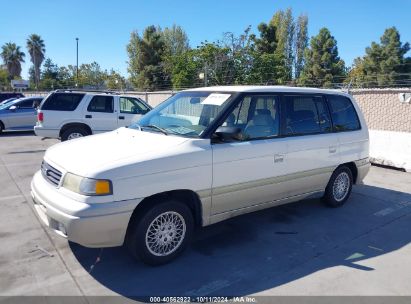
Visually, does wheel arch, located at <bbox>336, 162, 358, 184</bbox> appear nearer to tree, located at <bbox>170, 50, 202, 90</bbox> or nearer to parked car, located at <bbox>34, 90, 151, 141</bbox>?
parked car, located at <bbox>34, 90, 151, 141</bbox>

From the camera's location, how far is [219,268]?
12.6 ft

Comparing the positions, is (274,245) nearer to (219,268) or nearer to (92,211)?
(219,268)

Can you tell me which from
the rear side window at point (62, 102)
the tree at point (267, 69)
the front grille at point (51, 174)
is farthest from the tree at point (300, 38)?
the front grille at point (51, 174)

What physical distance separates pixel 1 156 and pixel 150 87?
29.3 metres

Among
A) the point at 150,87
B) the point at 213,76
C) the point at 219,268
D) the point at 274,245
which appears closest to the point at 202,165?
the point at 219,268

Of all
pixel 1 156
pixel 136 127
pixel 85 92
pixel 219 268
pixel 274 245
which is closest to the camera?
pixel 219 268

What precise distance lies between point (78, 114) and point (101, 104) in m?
0.77

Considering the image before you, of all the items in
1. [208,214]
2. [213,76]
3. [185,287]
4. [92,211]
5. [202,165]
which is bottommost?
[185,287]

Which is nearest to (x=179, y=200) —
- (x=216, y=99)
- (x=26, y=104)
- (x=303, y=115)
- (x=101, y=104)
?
(x=216, y=99)

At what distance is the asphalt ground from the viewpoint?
345 centimetres

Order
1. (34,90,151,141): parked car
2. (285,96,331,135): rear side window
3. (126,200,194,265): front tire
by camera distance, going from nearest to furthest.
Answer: (126,200,194,265): front tire, (285,96,331,135): rear side window, (34,90,151,141): parked car

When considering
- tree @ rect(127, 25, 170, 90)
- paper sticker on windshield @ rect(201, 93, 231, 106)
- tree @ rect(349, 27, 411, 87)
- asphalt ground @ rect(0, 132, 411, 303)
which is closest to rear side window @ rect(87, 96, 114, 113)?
asphalt ground @ rect(0, 132, 411, 303)

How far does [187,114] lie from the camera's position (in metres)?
4.65

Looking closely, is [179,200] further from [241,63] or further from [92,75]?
[92,75]
